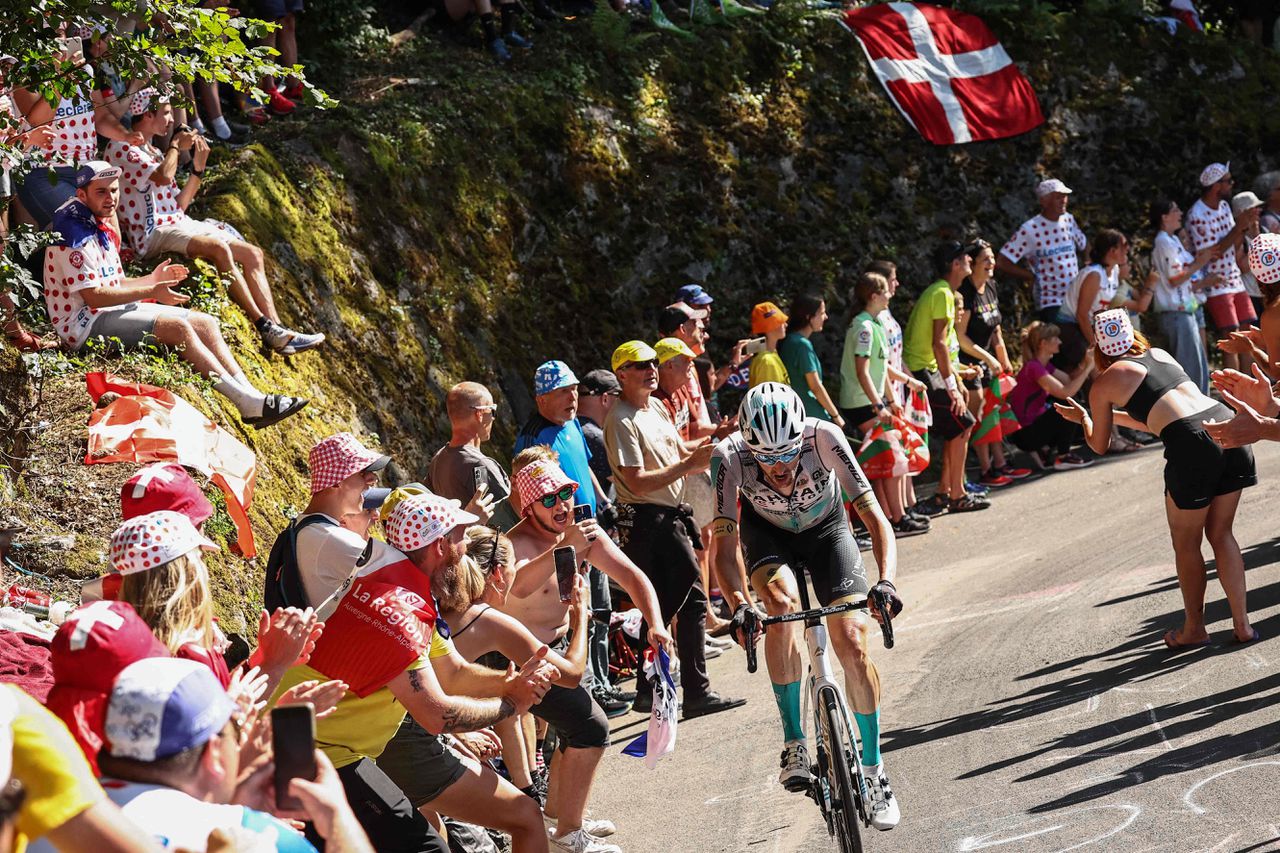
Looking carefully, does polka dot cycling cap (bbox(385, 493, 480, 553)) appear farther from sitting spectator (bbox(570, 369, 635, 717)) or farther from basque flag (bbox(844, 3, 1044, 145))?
basque flag (bbox(844, 3, 1044, 145))

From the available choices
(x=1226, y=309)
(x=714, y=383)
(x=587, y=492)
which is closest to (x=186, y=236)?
(x=587, y=492)

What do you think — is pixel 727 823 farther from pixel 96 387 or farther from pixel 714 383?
pixel 714 383

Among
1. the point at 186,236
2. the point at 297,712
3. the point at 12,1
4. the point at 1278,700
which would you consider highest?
the point at 12,1

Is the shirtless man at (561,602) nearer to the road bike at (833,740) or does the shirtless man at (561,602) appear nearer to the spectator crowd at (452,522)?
the spectator crowd at (452,522)

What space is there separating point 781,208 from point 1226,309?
525 centimetres

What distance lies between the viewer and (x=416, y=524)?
5559 millimetres

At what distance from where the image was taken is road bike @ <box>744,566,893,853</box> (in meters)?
6.18

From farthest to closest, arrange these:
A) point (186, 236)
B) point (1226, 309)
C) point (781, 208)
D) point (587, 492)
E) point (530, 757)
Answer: point (781, 208) → point (1226, 309) → point (186, 236) → point (587, 492) → point (530, 757)

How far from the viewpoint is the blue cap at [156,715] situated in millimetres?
3307

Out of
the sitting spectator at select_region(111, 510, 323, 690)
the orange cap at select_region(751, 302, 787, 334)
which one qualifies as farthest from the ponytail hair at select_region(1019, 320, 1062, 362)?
the sitting spectator at select_region(111, 510, 323, 690)

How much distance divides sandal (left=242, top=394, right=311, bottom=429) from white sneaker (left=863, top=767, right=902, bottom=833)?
468cm

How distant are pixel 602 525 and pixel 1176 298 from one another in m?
8.98

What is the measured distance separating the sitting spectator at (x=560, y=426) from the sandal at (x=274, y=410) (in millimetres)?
1545

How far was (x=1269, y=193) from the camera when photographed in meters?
17.0
